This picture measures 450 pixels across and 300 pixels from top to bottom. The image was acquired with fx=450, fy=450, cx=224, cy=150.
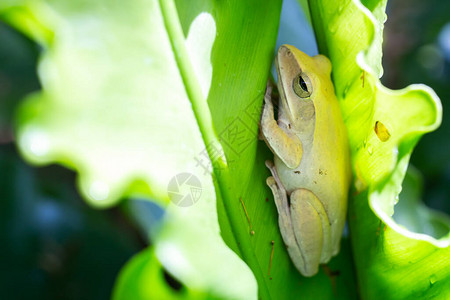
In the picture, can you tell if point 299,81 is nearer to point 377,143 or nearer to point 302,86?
point 302,86

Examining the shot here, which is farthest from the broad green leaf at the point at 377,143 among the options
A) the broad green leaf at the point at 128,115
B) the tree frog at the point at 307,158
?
the broad green leaf at the point at 128,115

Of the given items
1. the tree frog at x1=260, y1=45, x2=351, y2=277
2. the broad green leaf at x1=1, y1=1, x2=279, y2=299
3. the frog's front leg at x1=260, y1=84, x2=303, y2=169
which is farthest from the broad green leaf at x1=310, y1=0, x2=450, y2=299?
the broad green leaf at x1=1, y1=1, x2=279, y2=299

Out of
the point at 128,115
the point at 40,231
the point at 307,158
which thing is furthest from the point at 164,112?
the point at 40,231

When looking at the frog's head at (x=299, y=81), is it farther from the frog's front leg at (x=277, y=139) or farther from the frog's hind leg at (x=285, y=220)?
the frog's hind leg at (x=285, y=220)

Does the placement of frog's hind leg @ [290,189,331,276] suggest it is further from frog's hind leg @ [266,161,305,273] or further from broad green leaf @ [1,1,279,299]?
broad green leaf @ [1,1,279,299]

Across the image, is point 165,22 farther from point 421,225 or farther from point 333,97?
point 421,225

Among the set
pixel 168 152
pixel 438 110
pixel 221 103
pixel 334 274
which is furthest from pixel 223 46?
pixel 334 274
